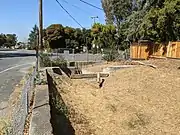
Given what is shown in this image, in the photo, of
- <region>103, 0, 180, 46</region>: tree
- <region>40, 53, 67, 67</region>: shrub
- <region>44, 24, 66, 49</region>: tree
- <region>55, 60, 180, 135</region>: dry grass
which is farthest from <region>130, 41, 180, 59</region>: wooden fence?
<region>44, 24, 66, 49</region>: tree

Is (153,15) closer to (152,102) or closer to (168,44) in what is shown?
(168,44)

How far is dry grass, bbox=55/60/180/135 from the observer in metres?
12.4

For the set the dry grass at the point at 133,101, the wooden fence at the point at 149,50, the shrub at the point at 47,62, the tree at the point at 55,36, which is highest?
the tree at the point at 55,36

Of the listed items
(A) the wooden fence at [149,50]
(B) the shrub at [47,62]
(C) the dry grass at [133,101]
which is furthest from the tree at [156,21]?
(B) the shrub at [47,62]

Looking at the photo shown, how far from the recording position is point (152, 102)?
15844 mm

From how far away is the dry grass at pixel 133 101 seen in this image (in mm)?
12406

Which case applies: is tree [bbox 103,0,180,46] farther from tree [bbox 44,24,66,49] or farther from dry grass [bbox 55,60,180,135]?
tree [bbox 44,24,66,49]

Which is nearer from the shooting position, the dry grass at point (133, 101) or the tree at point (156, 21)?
the dry grass at point (133, 101)

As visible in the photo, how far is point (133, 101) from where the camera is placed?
16266 millimetres

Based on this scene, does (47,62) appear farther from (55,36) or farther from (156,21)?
(55,36)

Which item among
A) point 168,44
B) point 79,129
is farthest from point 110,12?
point 79,129

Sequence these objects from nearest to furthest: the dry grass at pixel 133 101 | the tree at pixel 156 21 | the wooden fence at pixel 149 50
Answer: the dry grass at pixel 133 101 < the tree at pixel 156 21 < the wooden fence at pixel 149 50

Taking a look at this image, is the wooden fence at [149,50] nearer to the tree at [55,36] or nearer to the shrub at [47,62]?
the shrub at [47,62]

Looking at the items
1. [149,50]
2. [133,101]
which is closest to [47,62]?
[149,50]
